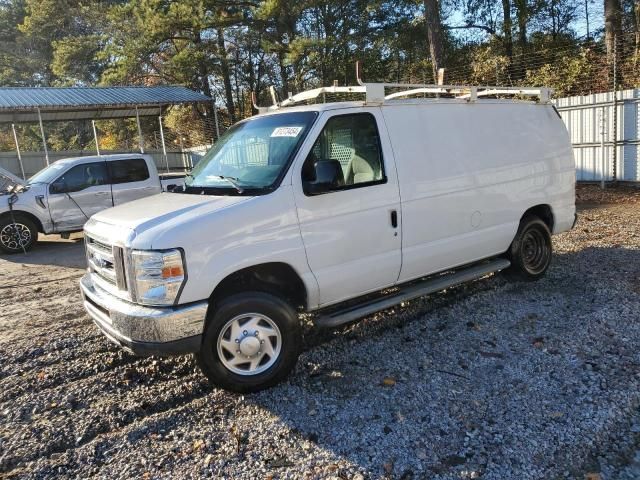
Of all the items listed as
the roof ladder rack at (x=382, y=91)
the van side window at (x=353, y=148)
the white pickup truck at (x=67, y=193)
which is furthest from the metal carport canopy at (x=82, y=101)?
the van side window at (x=353, y=148)

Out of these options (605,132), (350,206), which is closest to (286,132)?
(350,206)

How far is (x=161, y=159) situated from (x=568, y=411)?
24.2 meters

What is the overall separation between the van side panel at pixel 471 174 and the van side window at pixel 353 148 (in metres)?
0.21

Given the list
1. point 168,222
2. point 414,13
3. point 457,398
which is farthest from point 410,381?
point 414,13

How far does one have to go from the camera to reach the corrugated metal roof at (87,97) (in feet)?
57.9

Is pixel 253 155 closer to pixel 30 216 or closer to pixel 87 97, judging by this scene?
pixel 30 216

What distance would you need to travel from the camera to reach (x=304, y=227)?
13.7ft

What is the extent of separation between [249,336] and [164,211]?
1.14 metres

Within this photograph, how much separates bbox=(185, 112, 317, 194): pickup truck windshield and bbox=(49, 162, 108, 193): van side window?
7361 mm

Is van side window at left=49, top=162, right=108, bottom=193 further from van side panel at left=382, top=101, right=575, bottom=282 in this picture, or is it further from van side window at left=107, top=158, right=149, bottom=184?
van side panel at left=382, top=101, right=575, bottom=282

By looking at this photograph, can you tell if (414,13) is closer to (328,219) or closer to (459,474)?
(328,219)

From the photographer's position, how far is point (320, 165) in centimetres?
408

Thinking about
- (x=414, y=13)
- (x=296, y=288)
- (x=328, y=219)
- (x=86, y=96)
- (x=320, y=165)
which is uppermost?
(x=414, y=13)

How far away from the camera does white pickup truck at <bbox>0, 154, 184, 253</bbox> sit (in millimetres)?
10836
